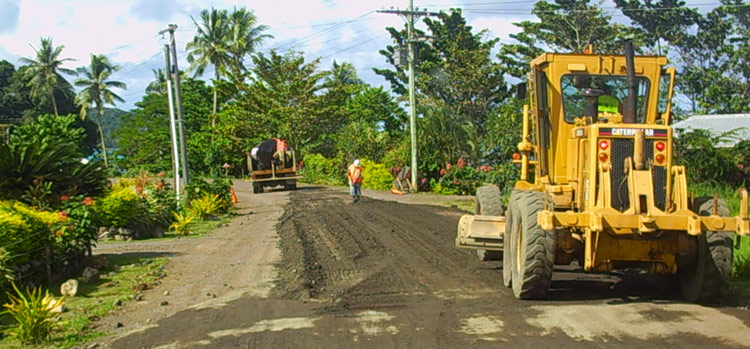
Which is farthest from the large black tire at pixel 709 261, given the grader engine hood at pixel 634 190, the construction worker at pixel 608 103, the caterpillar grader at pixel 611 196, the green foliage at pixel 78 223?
the green foliage at pixel 78 223

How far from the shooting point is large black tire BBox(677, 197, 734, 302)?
8789 mm

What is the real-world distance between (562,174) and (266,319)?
4.43m

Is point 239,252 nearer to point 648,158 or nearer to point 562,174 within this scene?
point 562,174

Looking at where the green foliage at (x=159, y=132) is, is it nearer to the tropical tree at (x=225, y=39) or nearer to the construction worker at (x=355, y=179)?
the tropical tree at (x=225, y=39)

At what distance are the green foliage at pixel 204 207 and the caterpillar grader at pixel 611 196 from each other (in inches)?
604

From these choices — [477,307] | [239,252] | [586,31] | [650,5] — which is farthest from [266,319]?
[650,5]

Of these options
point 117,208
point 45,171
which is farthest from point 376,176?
point 45,171

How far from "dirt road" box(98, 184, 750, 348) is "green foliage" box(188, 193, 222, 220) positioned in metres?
8.44

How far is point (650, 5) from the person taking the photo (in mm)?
50312

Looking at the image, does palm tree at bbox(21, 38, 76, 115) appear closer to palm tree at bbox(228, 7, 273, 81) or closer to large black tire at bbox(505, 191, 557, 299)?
palm tree at bbox(228, 7, 273, 81)

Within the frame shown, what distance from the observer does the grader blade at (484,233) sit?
11.2 meters

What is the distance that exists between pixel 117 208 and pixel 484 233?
1065cm

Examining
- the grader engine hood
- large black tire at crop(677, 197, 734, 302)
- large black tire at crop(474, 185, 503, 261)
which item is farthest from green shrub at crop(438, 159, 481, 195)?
the grader engine hood

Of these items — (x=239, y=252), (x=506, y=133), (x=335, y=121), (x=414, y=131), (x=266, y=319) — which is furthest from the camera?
(x=335, y=121)
